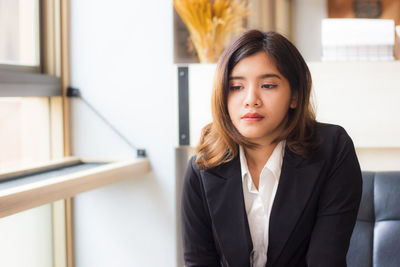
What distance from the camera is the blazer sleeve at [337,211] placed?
1157mm

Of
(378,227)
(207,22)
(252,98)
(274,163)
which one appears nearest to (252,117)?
(252,98)

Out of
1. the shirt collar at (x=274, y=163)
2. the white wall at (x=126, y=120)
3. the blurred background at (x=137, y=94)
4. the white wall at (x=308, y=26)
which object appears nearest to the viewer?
the shirt collar at (x=274, y=163)

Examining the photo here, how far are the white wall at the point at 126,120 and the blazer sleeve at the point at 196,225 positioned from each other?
642 mm

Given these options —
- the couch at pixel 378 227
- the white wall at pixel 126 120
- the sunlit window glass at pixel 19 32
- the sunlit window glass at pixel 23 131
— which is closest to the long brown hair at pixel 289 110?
the couch at pixel 378 227

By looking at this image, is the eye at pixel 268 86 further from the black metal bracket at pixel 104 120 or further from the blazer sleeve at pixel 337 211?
the black metal bracket at pixel 104 120

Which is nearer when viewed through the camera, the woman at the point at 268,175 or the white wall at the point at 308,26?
the woman at the point at 268,175

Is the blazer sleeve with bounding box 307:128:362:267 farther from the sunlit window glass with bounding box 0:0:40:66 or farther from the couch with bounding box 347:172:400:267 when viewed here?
the sunlit window glass with bounding box 0:0:40:66

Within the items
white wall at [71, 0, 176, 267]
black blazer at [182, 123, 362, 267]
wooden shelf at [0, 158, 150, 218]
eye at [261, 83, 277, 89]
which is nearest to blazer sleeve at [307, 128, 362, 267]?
black blazer at [182, 123, 362, 267]

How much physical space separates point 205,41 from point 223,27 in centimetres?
9

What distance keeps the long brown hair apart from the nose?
2.5 inches

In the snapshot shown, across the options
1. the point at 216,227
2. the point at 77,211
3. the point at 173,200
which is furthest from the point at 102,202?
the point at 216,227

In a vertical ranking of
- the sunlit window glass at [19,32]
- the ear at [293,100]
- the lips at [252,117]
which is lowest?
the lips at [252,117]

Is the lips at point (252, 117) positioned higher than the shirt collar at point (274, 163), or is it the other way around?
the lips at point (252, 117)

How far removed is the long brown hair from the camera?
1.16 metres
